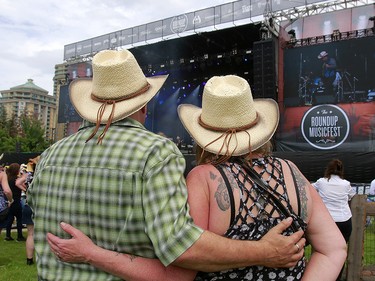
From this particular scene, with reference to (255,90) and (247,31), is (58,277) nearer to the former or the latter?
(255,90)

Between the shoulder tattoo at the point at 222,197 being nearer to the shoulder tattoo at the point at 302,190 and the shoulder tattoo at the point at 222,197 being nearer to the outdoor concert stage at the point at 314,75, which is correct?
the shoulder tattoo at the point at 302,190

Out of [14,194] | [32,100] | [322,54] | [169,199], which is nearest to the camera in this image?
[169,199]

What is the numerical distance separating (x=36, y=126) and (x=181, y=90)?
24040 mm

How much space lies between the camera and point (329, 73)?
569 inches

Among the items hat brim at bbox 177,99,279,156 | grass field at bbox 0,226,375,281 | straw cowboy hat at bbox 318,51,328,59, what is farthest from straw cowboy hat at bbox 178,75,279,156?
straw cowboy hat at bbox 318,51,328,59

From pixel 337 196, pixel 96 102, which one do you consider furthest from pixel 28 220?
pixel 96 102

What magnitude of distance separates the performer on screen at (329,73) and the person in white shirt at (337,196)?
403 inches

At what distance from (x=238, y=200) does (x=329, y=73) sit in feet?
46.8

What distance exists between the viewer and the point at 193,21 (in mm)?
17828

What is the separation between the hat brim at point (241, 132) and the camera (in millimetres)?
1456

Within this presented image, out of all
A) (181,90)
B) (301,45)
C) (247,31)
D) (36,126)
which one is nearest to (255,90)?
(301,45)

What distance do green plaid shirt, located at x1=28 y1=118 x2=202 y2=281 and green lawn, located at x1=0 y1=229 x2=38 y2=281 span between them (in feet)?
13.2

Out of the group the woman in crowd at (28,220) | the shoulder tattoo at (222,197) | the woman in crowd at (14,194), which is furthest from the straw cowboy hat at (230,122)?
the woman in crowd at (14,194)

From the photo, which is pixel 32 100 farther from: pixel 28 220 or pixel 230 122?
pixel 230 122
